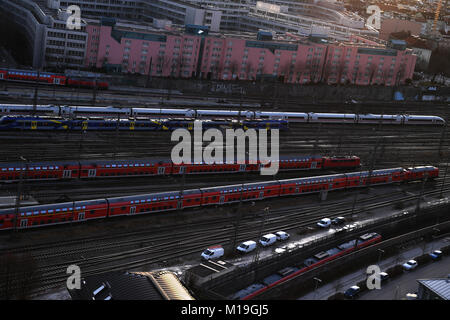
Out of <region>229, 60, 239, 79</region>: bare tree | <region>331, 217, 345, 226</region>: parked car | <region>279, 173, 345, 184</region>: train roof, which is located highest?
<region>229, 60, 239, 79</region>: bare tree

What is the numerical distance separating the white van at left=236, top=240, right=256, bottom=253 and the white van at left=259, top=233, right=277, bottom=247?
1.43 feet

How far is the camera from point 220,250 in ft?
58.3

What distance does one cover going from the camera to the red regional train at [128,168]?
20406 mm

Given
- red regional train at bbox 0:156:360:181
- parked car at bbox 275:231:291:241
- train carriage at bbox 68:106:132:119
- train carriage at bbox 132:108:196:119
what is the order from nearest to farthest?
parked car at bbox 275:231:291:241
red regional train at bbox 0:156:360:181
train carriage at bbox 68:106:132:119
train carriage at bbox 132:108:196:119

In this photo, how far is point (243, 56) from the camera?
41.4 metres

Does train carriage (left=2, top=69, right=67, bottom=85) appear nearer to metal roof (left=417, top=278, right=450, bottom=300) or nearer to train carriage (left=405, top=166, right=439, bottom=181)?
train carriage (left=405, top=166, right=439, bottom=181)

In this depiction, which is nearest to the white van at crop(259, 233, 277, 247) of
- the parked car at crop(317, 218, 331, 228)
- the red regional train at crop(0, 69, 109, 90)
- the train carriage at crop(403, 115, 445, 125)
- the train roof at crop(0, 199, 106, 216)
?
the parked car at crop(317, 218, 331, 228)

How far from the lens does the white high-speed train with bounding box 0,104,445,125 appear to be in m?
27.5

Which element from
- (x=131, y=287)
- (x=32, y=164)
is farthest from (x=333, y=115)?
(x=131, y=287)

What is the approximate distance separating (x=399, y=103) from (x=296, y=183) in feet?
76.3

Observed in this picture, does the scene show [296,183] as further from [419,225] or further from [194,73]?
[194,73]

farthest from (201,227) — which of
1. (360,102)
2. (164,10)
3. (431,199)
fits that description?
(164,10)

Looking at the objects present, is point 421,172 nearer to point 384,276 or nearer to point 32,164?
point 384,276

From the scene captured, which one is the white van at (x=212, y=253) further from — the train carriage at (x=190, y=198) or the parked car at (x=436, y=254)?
the parked car at (x=436, y=254)
